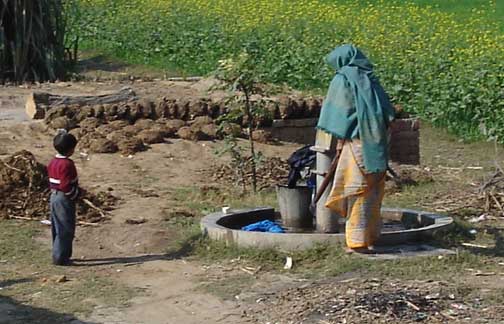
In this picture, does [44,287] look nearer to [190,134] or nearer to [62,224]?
[62,224]

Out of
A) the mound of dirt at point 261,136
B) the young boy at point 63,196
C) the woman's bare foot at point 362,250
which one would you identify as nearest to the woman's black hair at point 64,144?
the young boy at point 63,196

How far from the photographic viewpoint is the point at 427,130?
50.2ft

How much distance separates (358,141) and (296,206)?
1.15m

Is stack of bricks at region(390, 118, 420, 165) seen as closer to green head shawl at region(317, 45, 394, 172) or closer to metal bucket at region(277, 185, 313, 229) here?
metal bucket at region(277, 185, 313, 229)

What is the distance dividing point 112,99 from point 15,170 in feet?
10.9

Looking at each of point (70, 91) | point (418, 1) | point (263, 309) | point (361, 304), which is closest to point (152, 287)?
point (263, 309)

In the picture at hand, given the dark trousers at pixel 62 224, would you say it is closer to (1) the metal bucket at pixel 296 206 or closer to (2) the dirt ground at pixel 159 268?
(2) the dirt ground at pixel 159 268

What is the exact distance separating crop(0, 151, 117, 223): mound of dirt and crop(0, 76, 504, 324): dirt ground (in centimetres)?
17

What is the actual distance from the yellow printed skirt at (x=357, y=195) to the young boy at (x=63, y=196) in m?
1.83

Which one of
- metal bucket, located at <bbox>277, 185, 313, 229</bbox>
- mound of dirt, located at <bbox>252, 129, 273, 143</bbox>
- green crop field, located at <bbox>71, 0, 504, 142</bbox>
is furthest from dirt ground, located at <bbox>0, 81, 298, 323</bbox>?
green crop field, located at <bbox>71, 0, 504, 142</bbox>

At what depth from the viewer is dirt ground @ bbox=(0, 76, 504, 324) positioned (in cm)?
713

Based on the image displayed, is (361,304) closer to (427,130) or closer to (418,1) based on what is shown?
(427,130)

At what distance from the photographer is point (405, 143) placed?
41.7 ft

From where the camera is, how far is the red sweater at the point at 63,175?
8305 mm
